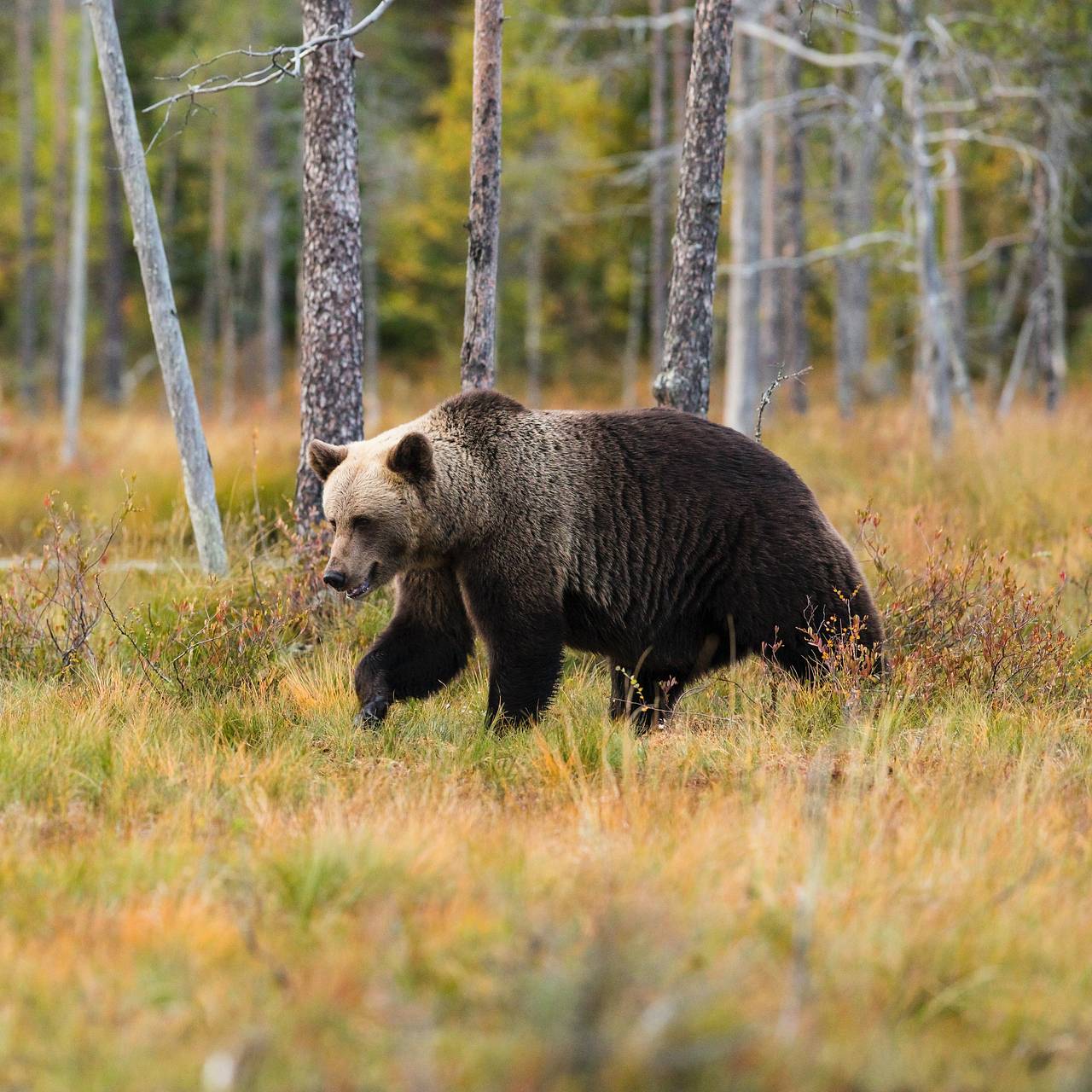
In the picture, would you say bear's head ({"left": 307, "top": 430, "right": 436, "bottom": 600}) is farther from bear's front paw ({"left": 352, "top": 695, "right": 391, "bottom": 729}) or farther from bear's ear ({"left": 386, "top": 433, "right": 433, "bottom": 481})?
bear's front paw ({"left": 352, "top": 695, "right": 391, "bottom": 729})

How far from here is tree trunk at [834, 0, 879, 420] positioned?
1994 centimetres

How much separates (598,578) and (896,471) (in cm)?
526

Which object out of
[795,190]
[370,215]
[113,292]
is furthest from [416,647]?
[370,215]

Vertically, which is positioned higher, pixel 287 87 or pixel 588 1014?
pixel 287 87

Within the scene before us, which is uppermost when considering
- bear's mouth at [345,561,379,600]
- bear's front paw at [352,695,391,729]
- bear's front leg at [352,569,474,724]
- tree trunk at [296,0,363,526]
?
tree trunk at [296,0,363,526]

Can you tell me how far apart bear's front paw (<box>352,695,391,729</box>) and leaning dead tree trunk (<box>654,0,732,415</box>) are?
325 cm

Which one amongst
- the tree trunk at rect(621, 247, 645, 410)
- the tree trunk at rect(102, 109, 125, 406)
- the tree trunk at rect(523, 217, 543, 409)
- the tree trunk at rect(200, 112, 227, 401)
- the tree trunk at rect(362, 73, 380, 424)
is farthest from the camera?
the tree trunk at rect(523, 217, 543, 409)

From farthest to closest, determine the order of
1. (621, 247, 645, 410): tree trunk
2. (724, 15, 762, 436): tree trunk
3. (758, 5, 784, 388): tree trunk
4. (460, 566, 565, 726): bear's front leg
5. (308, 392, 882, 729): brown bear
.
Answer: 1. (621, 247, 645, 410): tree trunk
2. (758, 5, 784, 388): tree trunk
3. (724, 15, 762, 436): tree trunk
4. (308, 392, 882, 729): brown bear
5. (460, 566, 565, 726): bear's front leg

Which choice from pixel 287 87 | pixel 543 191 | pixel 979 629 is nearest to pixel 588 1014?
pixel 979 629

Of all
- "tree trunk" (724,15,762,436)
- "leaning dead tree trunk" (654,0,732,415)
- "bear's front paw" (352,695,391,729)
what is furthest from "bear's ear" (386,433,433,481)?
"tree trunk" (724,15,762,436)

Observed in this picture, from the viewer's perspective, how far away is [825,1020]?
2912 millimetres

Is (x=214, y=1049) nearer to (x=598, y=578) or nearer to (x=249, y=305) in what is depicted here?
(x=598, y=578)

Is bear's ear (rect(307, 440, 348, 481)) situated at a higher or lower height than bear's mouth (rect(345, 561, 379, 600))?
higher

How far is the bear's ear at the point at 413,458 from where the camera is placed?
19.0 feet
